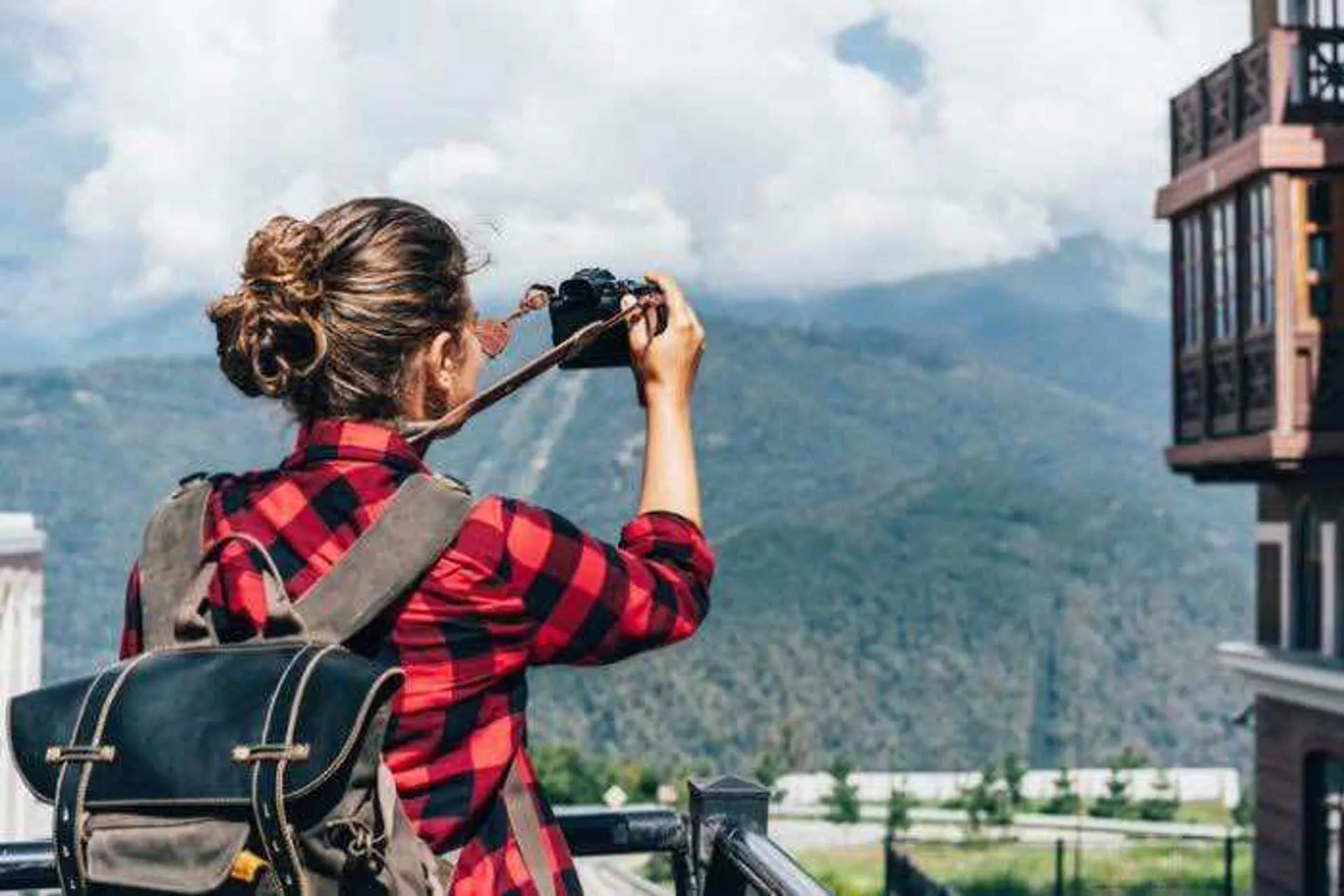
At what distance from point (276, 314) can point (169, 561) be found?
12.0 inches

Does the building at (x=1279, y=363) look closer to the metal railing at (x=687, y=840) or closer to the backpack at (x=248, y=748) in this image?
the metal railing at (x=687, y=840)

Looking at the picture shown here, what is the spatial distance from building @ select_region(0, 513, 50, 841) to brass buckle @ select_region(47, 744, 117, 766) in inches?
978

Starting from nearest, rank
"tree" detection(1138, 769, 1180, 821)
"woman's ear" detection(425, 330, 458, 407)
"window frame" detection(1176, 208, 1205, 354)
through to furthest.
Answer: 1. "woman's ear" detection(425, 330, 458, 407)
2. "window frame" detection(1176, 208, 1205, 354)
3. "tree" detection(1138, 769, 1180, 821)

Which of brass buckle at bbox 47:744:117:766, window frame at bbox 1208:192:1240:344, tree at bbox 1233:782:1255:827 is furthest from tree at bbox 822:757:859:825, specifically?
brass buckle at bbox 47:744:117:766

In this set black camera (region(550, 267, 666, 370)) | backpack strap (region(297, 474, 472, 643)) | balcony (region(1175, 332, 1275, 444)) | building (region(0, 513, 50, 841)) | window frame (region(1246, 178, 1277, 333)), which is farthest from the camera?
building (region(0, 513, 50, 841))

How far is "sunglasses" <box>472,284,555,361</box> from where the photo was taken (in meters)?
2.50

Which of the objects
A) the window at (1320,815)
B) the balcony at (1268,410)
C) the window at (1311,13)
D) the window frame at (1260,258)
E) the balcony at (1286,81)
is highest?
the window at (1311,13)

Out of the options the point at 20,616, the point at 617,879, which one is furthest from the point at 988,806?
the point at 20,616

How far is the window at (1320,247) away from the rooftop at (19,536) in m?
16.8

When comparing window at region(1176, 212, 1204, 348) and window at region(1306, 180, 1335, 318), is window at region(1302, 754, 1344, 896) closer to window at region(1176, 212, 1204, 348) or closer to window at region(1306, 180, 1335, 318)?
window at region(1176, 212, 1204, 348)

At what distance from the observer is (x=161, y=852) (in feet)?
6.98

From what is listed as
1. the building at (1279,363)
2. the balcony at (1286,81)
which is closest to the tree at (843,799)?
the building at (1279,363)

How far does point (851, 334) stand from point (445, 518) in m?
181

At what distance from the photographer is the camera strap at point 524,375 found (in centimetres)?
240
